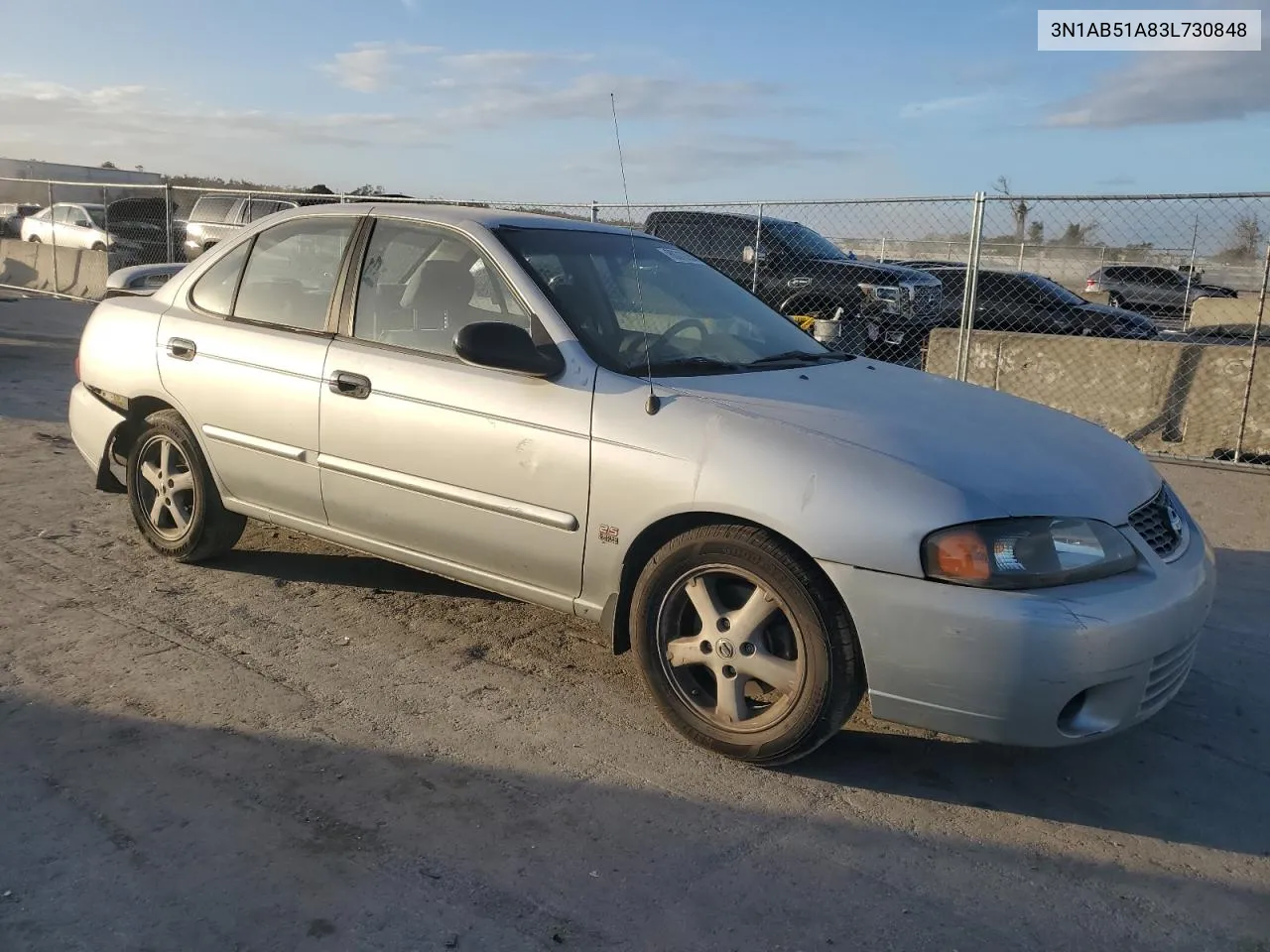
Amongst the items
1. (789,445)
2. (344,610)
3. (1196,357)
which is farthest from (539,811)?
(1196,357)

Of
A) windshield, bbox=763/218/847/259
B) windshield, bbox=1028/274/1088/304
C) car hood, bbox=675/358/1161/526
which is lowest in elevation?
car hood, bbox=675/358/1161/526

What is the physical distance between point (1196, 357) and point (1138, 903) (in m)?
6.46

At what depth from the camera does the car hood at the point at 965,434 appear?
307cm

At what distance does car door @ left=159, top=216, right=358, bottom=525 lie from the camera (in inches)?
168

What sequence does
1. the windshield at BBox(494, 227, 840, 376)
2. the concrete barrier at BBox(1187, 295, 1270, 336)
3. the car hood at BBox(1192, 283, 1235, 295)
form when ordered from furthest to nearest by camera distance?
the car hood at BBox(1192, 283, 1235, 295), the concrete barrier at BBox(1187, 295, 1270, 336), the windshield at BBox(494, 227, 840, 376)

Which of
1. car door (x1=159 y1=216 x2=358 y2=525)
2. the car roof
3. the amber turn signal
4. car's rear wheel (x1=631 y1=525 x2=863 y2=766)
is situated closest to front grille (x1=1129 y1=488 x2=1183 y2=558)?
the amber turn signal

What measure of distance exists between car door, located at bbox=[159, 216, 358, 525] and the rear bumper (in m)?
0.51

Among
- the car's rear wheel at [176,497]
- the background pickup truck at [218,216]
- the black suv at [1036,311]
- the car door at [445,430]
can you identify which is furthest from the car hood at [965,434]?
the background pickup truck at [218,216]

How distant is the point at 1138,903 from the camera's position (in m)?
2.67

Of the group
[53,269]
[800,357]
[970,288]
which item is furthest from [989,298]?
[53,269]

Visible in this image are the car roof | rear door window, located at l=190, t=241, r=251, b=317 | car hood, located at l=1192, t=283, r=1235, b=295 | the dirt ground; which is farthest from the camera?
car hood, located at l=1192, t=283, r=1235, b=295

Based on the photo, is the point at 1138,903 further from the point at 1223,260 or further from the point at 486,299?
the point at 1223,260

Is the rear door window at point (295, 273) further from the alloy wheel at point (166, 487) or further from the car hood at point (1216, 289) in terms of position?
the car hood at point (1216, 289)

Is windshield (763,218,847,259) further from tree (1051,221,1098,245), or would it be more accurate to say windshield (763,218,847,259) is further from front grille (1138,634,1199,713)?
front grille (1138,634,1199,713)
